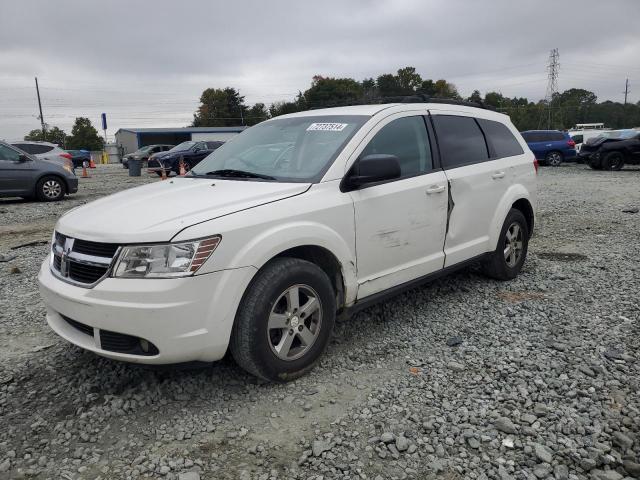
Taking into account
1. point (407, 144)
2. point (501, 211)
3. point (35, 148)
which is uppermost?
point (35, 148)

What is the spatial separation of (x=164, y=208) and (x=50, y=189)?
10841 millimetres

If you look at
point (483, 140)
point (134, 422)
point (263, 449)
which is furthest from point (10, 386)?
point (483, 140)

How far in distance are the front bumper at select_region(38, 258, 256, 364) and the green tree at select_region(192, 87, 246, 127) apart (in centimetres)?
8493

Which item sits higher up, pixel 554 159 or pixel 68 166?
pixel 68 166

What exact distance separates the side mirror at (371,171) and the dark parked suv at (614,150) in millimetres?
19029

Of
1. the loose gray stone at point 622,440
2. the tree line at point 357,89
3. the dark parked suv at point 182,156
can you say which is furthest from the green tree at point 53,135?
the loose gray stone at point 622,440

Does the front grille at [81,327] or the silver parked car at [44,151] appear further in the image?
the silver parked car at [44,151]

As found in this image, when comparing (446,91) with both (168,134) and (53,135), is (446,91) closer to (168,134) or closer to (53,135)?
(168,134)

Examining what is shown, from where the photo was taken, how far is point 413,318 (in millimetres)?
4316

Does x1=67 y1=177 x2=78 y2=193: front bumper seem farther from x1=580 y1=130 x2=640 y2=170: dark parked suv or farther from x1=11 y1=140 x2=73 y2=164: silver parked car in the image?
x1=580 y1=130 x2=640 y2=170: dark parked suv

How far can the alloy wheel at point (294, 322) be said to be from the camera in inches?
122

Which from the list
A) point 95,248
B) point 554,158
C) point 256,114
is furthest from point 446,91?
point 95,248

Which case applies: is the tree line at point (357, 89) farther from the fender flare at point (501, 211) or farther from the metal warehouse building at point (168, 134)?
the fender flare at point (501, 211)

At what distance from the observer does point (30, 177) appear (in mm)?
11875
